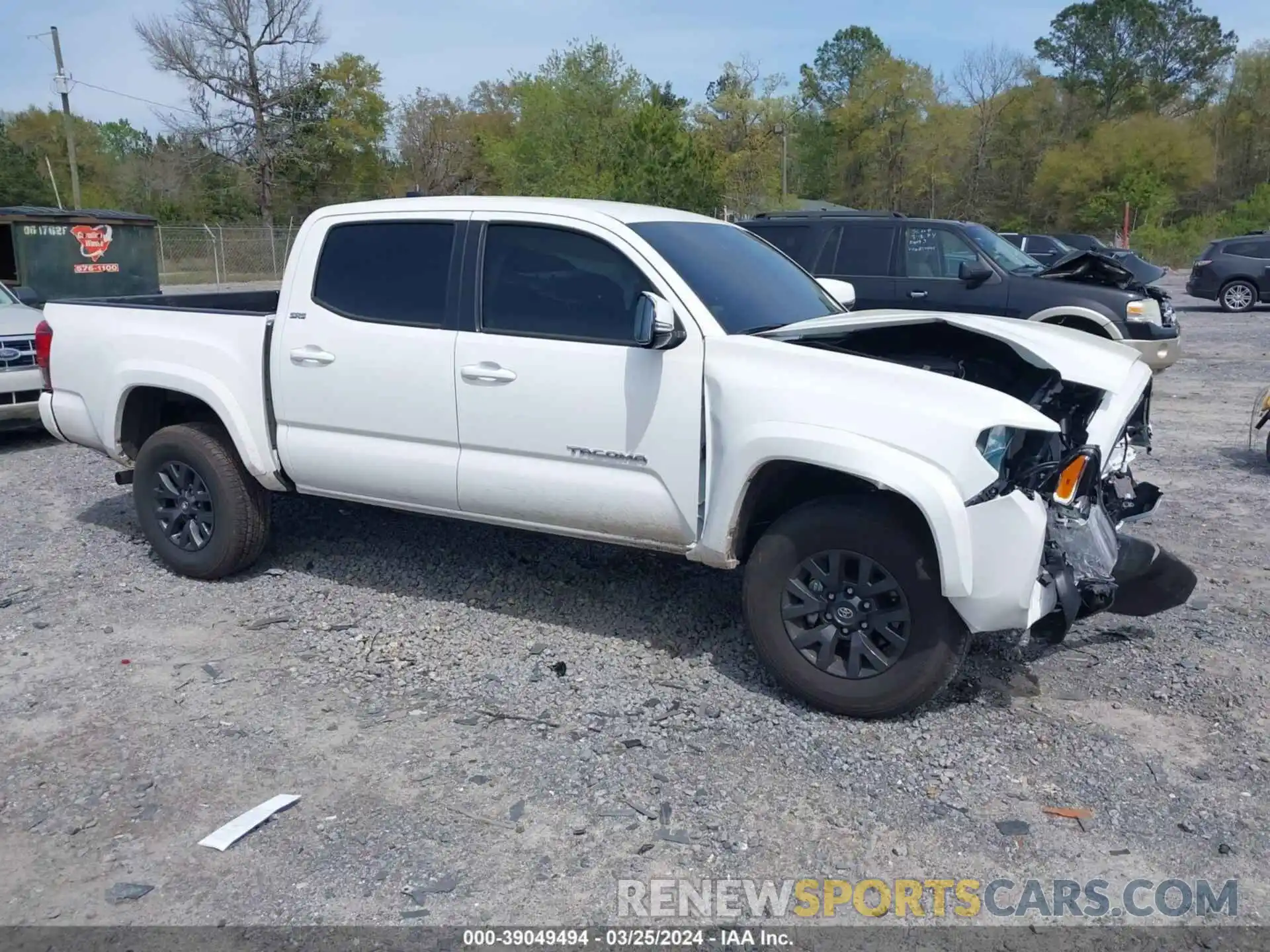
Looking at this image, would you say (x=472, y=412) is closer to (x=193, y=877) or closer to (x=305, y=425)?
(x=305, y=425)

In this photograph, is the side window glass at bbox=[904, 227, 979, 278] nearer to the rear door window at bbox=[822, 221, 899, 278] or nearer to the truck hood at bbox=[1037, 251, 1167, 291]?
the rear door window at bbox=[822, 221, 899, 278]

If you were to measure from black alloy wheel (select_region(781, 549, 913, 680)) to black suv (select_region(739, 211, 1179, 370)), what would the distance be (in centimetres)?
707

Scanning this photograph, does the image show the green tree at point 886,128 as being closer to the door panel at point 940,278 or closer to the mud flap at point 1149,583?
the door panel at point 940,278

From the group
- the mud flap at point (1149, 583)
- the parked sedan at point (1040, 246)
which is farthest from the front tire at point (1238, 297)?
the mud flap at point (1149, 583)

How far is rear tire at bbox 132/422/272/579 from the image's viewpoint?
5781mm

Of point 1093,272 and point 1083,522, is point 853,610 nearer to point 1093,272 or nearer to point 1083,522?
point 1083,522

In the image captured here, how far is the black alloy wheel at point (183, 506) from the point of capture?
592cm

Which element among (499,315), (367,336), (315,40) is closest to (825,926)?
(499,315)

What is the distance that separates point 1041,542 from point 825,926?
1551 mm

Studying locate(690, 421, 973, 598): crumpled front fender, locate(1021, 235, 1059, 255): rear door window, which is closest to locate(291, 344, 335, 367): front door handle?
locate(690, 421, 973, 598): crumpled front fender

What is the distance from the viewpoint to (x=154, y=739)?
14.0 ft

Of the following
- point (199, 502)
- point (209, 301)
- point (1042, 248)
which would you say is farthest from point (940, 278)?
point (1042, 248)

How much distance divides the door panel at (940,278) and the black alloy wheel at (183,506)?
7.40m

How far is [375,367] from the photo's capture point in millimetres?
5188
